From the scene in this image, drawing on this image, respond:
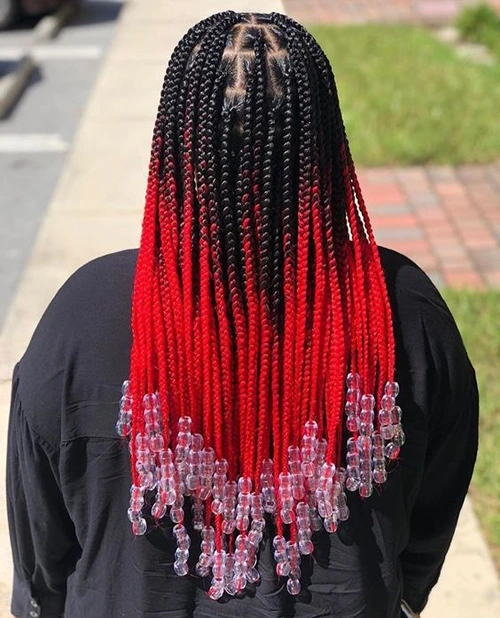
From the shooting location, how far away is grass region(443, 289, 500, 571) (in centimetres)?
327

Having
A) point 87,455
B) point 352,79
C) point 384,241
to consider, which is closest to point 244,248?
point 87,455

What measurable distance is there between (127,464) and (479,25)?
845 centimetres

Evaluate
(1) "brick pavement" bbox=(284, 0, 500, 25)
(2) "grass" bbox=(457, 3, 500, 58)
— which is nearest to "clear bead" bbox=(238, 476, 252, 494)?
(2) "grass" bbox=(457, 3, 500, 58)

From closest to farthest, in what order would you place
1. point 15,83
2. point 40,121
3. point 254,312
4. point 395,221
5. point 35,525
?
point 254,312 < point 35,525 < point 395,221 < point 40,121 < point 15,83

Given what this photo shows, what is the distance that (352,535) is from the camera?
1.35 metres

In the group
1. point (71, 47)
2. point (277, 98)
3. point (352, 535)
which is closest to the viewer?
point (277, 98)

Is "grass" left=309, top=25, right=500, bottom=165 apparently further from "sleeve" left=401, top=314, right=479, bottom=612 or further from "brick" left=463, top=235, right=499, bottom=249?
"sleeve" left=401, top=314, right=479, bottom=612

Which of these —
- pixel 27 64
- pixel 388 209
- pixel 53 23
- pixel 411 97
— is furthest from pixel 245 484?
pixel 53 23

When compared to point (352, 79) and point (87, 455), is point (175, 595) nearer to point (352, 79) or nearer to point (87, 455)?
point (87, 455)

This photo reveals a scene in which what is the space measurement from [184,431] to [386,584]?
0.48m

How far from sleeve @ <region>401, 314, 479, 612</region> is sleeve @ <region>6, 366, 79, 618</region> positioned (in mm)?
637

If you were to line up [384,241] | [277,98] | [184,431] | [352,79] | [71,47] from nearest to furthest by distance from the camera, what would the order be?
1. [277,98]
2. [184,431]
3. [384,241]
4. [352,79]
5. [71,47]

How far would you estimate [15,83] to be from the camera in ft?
23.0

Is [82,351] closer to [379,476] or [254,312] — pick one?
[254,312]
